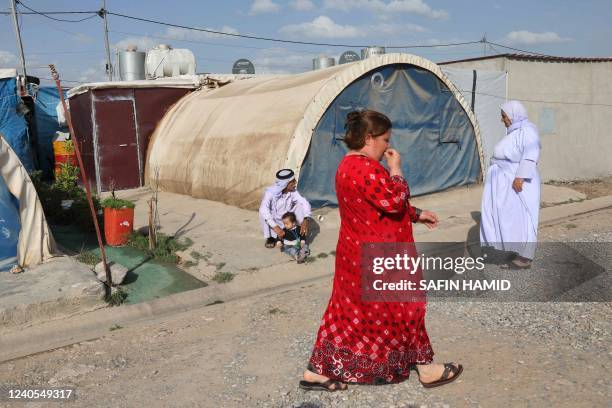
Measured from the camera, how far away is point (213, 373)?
148 inches

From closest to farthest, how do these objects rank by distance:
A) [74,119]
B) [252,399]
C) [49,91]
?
[252,399] → [74,119] → [49,91]

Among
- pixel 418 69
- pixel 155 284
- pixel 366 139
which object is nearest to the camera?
pixel 366 139

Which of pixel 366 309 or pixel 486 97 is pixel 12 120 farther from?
pixel 366 309

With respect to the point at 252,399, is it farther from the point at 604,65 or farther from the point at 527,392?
the point at 604,65

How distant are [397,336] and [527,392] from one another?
2.68 feet

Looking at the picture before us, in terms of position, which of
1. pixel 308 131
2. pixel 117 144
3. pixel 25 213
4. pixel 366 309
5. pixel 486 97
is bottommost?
pixel 366 309

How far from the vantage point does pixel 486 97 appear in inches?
468

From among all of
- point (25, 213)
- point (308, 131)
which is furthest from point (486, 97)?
point (25, 213)

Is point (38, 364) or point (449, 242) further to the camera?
point (449, 242)

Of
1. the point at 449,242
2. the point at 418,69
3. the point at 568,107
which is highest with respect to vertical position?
the point at 418,69

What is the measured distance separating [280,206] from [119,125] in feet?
21.4

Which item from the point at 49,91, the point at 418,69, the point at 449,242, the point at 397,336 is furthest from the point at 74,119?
the point at 397,336

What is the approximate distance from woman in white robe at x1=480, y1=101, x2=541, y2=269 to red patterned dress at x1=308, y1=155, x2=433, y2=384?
2804mm

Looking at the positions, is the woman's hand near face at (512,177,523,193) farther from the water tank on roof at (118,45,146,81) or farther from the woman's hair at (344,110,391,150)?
the water tank on roof at (118,45,146,81)
